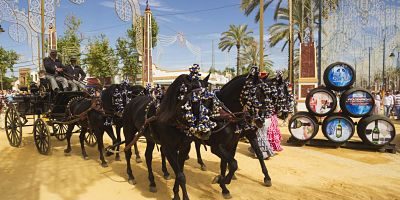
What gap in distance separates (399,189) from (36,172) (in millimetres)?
7743

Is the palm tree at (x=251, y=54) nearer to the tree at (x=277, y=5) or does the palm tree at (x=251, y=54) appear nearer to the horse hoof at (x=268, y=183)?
the tree at (x=277, y=5)

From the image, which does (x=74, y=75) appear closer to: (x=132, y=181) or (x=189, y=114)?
(x=132, y=181)

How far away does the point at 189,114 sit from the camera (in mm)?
4039

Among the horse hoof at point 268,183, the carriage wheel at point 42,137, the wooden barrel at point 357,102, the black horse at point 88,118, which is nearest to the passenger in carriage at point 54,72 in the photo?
the black horse at point 88,118

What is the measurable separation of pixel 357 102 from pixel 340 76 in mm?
976

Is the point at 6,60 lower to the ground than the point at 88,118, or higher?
higher

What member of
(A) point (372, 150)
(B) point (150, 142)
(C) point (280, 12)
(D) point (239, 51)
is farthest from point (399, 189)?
(D) point (239, 51)

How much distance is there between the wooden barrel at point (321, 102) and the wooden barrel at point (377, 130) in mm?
1028

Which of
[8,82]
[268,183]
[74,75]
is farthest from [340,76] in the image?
[8,82]

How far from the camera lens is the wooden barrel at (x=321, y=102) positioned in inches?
379

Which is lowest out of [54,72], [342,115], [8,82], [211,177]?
[211,177]

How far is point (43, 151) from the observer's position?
8625 millimetres

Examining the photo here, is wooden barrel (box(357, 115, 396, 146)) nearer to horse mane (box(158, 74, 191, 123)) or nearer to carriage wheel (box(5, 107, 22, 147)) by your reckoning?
horse mane (box(158, 74, 191, 123))

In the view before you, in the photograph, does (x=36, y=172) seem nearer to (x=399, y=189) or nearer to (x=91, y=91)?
(x=91, y=91)
